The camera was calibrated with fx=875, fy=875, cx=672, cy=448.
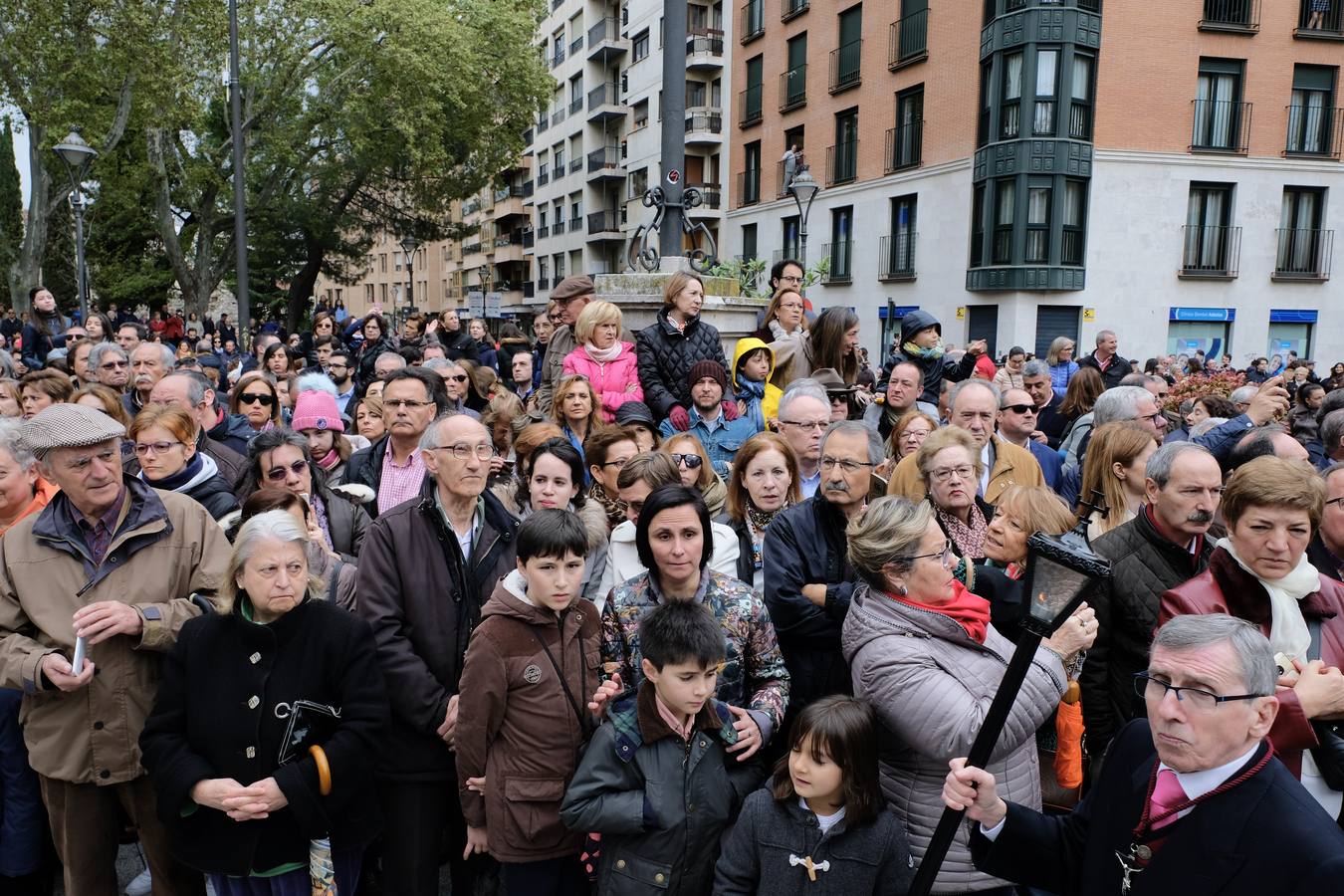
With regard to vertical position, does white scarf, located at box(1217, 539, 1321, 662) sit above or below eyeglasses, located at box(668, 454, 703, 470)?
below

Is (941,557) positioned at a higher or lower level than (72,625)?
higher

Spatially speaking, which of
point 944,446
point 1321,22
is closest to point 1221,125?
point 1321,22

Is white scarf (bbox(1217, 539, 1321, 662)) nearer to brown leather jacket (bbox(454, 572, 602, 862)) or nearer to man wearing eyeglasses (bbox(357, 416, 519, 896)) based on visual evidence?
brown leather jacket (bbox(454, 572, 602, 862))

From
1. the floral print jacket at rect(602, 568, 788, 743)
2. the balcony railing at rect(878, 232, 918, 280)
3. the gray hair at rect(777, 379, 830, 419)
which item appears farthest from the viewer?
the balcony railing at rect(878, 232, 918, 280)

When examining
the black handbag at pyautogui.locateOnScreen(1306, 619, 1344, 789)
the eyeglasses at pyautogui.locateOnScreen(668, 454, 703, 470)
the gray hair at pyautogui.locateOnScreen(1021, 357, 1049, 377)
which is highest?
the gray hair at pyautogui.locateOnScreen(1021, 357, 1049, 377)

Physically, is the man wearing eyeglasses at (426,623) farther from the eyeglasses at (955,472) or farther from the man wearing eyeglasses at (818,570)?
the eyeglasses at (955,472)

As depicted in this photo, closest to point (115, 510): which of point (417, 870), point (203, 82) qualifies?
point (417, 870)

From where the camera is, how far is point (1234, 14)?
2195 cm

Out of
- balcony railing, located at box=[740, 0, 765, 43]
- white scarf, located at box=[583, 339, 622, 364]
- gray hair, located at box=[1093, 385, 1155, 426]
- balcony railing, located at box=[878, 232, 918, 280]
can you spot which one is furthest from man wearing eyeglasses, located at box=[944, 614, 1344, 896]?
balcony railing, located at box=[740, 0, 765, 43]

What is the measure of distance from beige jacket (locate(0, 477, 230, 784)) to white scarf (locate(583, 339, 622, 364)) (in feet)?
11.8

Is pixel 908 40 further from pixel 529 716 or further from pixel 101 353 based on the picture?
pixel 529 716

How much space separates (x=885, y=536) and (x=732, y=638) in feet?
2.48

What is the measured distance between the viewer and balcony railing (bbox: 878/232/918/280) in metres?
25.2

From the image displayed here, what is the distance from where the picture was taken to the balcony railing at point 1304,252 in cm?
2267
